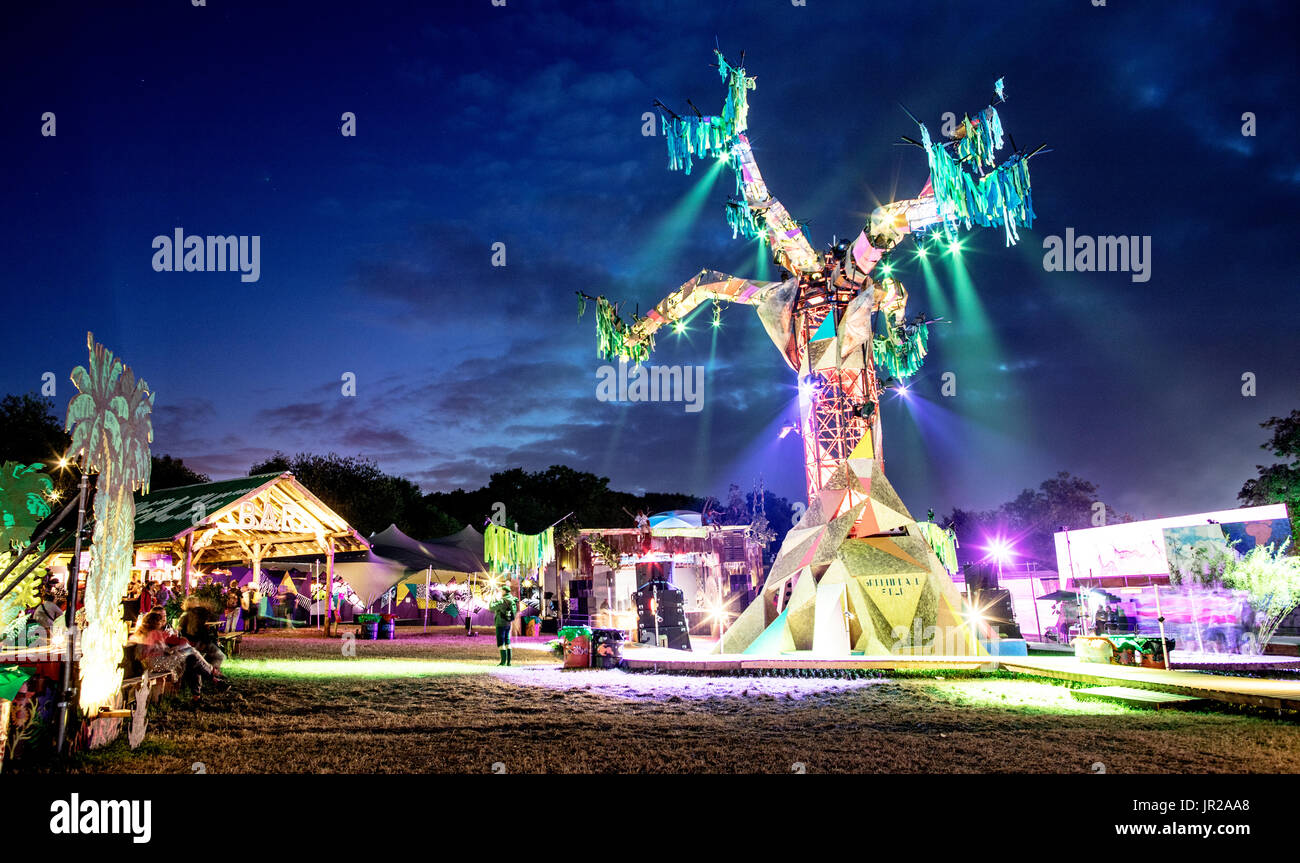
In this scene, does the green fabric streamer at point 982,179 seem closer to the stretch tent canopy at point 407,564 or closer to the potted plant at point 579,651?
the potted plant at point 579,651

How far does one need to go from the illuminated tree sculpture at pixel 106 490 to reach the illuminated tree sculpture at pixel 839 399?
10118 millimetres

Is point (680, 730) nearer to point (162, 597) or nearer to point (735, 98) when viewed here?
→ point (735, 98)

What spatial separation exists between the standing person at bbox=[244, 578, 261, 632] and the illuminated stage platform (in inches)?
603

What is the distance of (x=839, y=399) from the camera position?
1497 centimetres

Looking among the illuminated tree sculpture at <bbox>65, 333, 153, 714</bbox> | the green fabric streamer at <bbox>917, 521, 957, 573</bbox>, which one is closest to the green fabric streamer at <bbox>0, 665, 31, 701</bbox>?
the illuminated tree sculpture at <bbox>65, 333, 153, 714</bbox>

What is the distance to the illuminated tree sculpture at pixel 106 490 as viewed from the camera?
6902 mm

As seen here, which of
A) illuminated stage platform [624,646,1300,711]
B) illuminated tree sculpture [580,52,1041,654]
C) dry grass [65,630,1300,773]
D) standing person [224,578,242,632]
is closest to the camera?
dry grass [65,630,1300,773]

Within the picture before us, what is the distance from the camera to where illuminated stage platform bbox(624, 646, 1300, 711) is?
873 cm

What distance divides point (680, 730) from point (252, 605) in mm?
21956

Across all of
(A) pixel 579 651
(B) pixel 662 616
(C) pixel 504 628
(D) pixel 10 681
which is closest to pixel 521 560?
(B) pixel 662 616

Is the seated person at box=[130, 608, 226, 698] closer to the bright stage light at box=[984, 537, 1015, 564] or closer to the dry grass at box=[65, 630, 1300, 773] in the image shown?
the dry grass at box=[65, 630, 1300, 773]
